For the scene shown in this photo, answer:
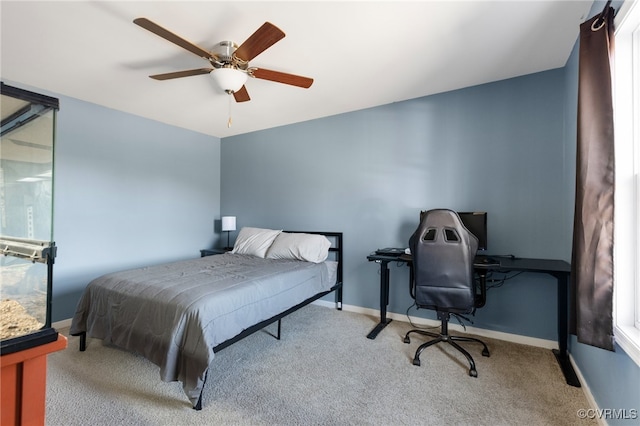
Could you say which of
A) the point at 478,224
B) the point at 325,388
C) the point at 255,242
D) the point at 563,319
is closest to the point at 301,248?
the point at 255,242

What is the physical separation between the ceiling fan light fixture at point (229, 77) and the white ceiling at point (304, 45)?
28cm

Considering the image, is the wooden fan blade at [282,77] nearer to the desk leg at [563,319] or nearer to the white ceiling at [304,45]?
the white ceiling at [304,45]

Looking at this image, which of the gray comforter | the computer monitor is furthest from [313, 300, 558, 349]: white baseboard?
the gray comforter

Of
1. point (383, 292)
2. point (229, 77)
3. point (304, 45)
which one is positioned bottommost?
point (383, 292)

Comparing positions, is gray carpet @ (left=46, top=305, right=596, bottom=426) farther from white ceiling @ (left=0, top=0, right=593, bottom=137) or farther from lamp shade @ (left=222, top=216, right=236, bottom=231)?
white ceiling @ (left=0, top=0, right=593, bottom=137)

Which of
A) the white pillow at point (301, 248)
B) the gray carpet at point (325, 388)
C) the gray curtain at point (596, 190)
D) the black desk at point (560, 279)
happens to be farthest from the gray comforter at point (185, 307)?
the gray curtain at point (596, 190)

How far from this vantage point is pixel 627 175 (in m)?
1.44

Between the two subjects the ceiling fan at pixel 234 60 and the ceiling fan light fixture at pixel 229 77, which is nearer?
the ceiling fan at pixel 234 60

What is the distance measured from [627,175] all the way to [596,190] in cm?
19

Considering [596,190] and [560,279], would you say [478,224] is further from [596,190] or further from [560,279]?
[596,190]

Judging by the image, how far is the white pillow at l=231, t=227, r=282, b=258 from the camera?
143 inches

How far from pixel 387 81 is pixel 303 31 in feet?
3.63

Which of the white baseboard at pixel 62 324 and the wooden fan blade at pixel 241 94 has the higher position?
the wooden fan blade at pixel 241 94

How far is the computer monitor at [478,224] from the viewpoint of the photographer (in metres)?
2.66
